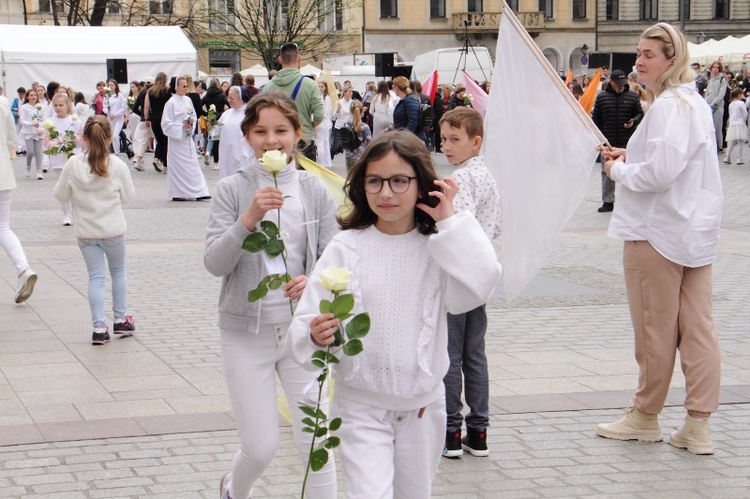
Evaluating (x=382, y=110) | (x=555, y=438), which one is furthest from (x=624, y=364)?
(x=382, y=110)

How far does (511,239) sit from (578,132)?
612 mm

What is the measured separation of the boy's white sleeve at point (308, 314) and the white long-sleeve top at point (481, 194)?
73.7 inches

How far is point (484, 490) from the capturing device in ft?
16.1

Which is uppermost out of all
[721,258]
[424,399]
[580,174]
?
[580,174]

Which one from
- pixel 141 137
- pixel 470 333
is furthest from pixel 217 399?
pixel 141 137

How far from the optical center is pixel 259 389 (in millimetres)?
4004

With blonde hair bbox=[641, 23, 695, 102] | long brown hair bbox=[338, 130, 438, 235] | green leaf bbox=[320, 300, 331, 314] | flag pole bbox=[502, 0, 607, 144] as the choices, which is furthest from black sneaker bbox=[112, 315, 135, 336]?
green leaf bbox=[320, 300, 331, 314]

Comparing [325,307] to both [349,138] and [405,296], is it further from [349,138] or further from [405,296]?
[349,138]

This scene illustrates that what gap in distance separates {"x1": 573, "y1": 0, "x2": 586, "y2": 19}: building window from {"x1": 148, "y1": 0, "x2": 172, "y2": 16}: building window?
28221 millimetres

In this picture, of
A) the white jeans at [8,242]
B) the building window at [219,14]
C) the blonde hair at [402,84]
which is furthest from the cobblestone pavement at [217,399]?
the building window at [219,14]

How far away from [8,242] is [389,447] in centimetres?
687

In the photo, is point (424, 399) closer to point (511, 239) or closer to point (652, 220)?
point (511, 239)

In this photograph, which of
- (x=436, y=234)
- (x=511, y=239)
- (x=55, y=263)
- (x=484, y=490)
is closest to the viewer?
(x=436, y=234)

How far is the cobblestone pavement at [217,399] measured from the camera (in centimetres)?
499
